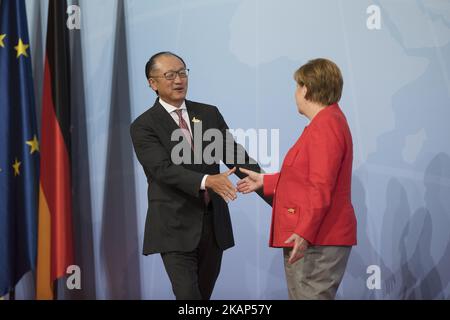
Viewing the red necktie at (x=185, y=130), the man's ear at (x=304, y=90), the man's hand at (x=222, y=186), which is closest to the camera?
the man's ear at (x=304, y=90)

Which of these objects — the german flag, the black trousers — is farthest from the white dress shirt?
the german flag

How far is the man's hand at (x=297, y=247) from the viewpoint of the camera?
8.91 ft

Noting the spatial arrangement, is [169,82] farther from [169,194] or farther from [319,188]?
[319,188]

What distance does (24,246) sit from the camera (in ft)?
13.5

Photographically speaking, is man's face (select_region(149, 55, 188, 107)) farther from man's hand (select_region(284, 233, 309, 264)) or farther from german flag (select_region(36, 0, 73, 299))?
man's hand (select_region(284, 233, 309, 264))

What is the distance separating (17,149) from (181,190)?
4.46ft

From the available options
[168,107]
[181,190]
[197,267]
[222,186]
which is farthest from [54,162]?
[222,186]

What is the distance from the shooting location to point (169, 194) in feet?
11.1

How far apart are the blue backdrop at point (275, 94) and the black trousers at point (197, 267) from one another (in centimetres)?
95

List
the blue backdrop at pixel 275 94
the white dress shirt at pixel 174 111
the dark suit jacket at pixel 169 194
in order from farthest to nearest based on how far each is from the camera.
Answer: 1. the blue backdrop at pixel 275 94
2. the white dress shirt at pixel 174 111
3. the dark suit jacket at pixel 169 194

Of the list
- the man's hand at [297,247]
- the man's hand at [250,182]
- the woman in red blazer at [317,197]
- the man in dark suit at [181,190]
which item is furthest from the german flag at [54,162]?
the man's hand at [297,247]

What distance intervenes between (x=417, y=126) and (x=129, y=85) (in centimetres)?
198

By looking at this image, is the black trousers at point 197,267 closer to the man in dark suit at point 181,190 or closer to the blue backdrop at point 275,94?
the man in dark suit at point 181,190
